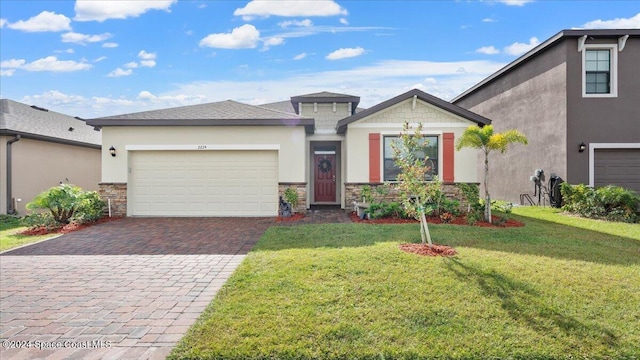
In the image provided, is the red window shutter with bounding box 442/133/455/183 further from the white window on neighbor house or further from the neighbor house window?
the white window on neighbor house

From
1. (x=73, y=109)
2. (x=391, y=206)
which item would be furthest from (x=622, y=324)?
(x=73, y=109)

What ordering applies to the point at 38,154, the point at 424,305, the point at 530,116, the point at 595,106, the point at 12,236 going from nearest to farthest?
the point at 424,305 < the point at 12,236 < the point at 595,106 < the point at 38,154 < the point at 530,116

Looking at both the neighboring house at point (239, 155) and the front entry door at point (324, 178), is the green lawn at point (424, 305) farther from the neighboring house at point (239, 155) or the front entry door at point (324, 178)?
the front entry door at point (324, 178)

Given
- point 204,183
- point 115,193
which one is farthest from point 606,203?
point 115,193

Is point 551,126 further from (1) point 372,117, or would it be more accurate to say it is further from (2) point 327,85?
(2) point 327,85

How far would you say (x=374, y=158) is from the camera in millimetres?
11469

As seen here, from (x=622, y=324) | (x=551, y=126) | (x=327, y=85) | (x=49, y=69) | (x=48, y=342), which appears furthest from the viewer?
(x=327, y=85)

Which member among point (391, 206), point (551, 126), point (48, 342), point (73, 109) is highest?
point (73, 109)

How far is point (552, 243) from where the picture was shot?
6789mm

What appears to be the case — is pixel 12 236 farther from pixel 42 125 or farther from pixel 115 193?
pixel 42 125

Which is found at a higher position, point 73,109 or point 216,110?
point 73,109

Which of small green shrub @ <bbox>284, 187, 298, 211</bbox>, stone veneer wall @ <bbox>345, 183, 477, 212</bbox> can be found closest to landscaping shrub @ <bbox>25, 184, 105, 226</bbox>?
small green shrub @ <bbox>284, 187, 298, 211</bbox>

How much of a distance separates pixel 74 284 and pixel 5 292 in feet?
2.58

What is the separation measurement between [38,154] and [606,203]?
1952cm
